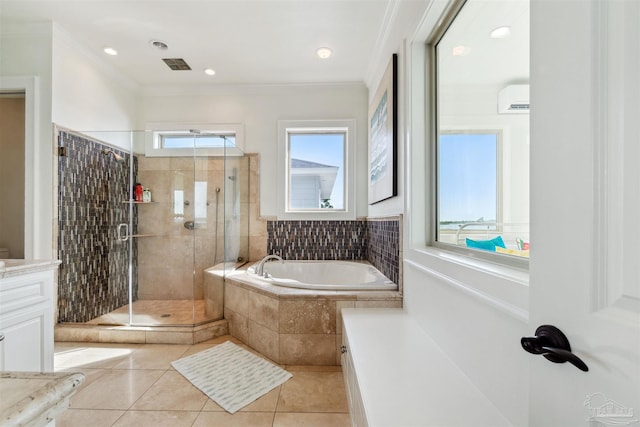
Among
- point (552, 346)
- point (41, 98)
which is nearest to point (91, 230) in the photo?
point (41, 98)

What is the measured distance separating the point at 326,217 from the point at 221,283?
52.6 inches

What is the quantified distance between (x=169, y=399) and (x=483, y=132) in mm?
2237

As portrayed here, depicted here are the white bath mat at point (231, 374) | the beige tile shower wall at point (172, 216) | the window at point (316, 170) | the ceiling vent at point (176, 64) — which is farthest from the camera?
the window at point (316, 170)

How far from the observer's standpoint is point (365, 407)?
0.93 m

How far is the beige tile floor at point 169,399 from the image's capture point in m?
1.47

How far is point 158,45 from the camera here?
2.53 meters

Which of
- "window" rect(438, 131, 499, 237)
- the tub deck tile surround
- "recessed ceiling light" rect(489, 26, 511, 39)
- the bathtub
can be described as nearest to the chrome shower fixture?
the bathtub

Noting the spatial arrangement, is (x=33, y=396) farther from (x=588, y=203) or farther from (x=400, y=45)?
(x=400, y=45)

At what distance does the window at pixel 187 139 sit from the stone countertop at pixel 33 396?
279 cm

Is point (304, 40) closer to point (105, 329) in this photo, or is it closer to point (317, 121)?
point (317, 121)

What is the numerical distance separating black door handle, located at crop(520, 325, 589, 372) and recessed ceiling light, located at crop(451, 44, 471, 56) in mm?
1469

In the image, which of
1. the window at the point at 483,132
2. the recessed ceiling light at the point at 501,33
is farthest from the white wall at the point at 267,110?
the recessed ceiling light at the point at 501,33

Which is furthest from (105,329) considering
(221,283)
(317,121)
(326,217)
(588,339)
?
(588,339)

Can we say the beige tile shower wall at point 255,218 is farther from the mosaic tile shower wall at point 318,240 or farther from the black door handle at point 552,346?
the black door handle at point 552,346
